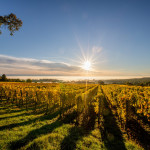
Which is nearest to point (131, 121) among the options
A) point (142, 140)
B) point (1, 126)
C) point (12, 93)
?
point (142, 140)

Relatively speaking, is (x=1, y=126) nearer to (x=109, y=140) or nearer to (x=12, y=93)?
(x=109, y=140)

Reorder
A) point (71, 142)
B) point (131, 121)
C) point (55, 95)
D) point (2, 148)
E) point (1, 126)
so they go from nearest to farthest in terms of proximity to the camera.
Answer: point (2, 148) → point (71, 142) → point (1, 126) → point (131, 121) → point (55, 95)

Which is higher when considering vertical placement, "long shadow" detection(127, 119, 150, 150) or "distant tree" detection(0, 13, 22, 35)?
"distant tree" detection(0, 13, 22, 35)

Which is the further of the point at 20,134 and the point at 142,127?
the point at 142,127

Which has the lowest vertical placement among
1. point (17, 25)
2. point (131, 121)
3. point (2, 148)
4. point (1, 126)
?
point (131, 121)

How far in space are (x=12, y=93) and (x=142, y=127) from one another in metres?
19.6

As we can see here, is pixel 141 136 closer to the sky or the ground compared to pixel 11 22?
closer to the ground

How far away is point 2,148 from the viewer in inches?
165

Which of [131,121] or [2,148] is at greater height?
[2,148]

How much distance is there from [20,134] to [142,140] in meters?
8.31

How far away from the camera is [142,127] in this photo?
28.0ft

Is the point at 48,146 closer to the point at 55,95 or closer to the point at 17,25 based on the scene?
the point at 55,95

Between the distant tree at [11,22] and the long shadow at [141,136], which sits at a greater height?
the distant tree at [11,22]

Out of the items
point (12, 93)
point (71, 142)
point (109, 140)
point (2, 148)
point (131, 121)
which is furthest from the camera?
point (12, 93)
